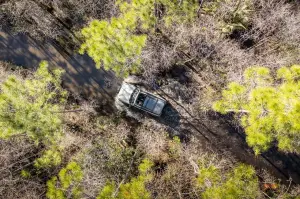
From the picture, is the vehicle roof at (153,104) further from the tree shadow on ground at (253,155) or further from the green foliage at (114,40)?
the green foliage at (114,40)

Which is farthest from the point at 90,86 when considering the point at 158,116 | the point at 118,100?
the point at 158,116

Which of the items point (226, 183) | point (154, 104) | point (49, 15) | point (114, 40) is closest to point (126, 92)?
point (154, 104)

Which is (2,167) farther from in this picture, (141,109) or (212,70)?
(212,70)

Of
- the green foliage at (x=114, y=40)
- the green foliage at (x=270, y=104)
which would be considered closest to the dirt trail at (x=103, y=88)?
the green foliage at (x=114, y=40)

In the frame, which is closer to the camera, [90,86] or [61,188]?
[61,188]

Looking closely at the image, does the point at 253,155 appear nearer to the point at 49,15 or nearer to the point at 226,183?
the point at 226,183

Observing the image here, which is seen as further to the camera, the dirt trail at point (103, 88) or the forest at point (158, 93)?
the dirt trail at point (103, 88)
